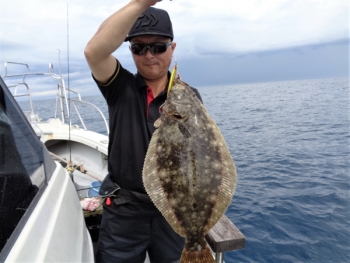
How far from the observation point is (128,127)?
2.41 m

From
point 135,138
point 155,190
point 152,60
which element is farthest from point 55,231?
point 152,60

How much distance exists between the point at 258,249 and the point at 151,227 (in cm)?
407

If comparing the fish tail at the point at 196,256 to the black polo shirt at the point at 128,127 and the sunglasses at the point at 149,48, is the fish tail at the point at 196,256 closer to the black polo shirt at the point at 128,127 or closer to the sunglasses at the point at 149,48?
the black polo shirt at the point at 128,127

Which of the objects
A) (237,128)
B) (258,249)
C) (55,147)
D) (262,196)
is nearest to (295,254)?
(258,249)

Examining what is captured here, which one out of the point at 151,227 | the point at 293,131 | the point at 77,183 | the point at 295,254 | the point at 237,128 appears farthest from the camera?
the point at 237,128

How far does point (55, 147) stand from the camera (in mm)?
7742

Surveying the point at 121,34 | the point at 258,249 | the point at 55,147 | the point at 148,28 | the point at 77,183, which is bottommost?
the point at 258,249

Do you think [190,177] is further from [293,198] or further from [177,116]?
[293,198]

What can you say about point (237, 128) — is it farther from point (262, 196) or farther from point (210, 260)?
point (210, 260)

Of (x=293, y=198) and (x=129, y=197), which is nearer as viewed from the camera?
(x=129, y=197)

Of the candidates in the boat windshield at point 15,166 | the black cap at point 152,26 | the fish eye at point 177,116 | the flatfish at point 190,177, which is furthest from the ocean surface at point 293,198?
the black cap at point 152,26

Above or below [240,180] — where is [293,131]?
above

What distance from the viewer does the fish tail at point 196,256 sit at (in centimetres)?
198

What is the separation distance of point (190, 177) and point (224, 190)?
0.94 feet
